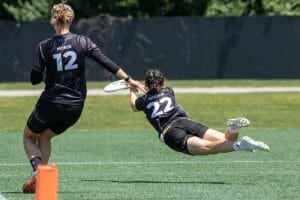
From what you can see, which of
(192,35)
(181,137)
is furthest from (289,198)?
(192,35)

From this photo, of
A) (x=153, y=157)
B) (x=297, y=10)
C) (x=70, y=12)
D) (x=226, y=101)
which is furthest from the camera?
(x=297, y=10)

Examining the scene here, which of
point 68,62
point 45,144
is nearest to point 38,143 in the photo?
point 45,144

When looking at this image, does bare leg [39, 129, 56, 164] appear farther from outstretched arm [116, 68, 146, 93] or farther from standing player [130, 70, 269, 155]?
standing player [130, 70, 269, 155]

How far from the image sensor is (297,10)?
34.8 meters

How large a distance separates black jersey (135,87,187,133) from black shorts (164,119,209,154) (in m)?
0.12

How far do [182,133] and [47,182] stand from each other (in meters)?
3.97

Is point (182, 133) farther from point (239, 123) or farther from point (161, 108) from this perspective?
point (239, 123)

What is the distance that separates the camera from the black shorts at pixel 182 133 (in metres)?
10.9

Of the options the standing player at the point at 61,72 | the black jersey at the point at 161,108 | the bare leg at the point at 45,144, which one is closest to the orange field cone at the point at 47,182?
the standing player at the point at 61,72

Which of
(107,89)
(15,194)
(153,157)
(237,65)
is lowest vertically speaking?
(237,65)

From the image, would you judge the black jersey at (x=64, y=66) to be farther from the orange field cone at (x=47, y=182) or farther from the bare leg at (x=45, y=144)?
the orange field cone at (x=47, y=182)

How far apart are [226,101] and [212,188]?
14.1m

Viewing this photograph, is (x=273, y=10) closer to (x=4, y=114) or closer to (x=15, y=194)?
(x=4, y=114)

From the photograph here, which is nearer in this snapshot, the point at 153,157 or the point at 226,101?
the point at 153,157
